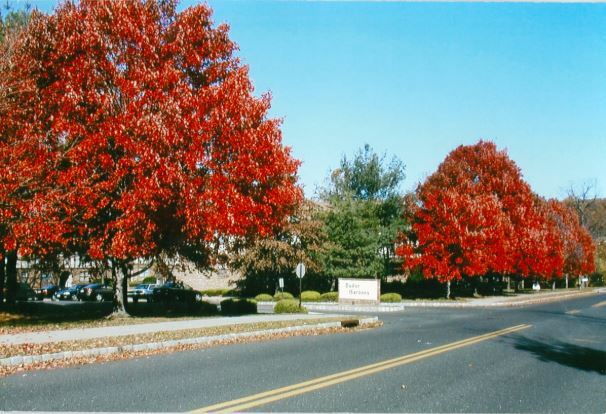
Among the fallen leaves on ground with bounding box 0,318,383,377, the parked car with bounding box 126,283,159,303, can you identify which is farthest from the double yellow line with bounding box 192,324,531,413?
the parked car with bounding box 126,283,159,303

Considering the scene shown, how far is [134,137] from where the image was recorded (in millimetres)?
18656

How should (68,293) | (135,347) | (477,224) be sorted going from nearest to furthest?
1. (135,347)
2. (477,224)
3. (68,293)

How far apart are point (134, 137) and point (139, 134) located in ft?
1.01

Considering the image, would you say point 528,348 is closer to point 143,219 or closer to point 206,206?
point 206,206

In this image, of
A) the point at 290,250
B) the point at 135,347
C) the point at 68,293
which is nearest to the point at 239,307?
the point at 135,347

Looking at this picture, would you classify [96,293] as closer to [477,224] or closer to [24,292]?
[24,292]

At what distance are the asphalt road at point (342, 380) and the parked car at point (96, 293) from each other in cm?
3264

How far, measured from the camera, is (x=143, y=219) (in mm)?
18781

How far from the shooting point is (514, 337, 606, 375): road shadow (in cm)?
1188

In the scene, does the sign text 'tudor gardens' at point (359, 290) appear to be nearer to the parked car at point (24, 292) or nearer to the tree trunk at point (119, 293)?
the tree trunk at point (119, 293)

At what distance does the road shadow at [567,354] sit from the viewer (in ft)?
39.0

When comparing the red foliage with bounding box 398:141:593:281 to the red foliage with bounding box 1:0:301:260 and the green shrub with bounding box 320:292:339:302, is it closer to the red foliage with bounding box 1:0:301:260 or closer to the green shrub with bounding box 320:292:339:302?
the green shrub with bounding box 320:292:339:302

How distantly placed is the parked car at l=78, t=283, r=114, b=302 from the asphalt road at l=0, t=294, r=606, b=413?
107ft

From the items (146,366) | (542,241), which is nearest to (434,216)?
(542,241)
